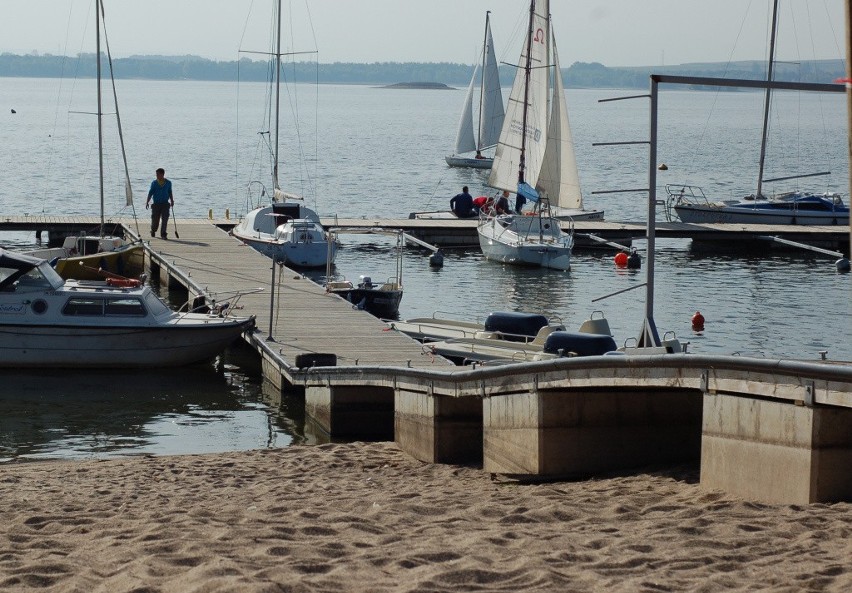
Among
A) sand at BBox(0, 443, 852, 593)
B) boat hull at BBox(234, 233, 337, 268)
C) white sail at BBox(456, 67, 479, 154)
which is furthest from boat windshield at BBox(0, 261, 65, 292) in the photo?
white sail at BBox(456, 67, 479, 154)

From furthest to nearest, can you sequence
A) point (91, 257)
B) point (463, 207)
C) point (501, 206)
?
point (463, 207) < point (501, 206) < point (91, 257)

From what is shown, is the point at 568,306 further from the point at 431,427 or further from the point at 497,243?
the point at 431,427

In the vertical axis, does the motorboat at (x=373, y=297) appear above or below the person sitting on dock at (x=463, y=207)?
below

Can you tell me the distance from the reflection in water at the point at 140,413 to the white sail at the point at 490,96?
5016cm

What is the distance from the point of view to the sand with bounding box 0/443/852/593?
7973 millimetres

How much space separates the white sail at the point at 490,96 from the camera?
7150 cm

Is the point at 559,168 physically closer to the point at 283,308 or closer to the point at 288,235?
the point at 288,235

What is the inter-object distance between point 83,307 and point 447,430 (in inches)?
371

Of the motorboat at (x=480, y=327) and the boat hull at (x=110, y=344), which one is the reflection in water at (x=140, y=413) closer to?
the boat hull at (x=110, y=344)

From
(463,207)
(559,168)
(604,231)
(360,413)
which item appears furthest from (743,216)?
(360,413)

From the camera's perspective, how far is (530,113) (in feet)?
134

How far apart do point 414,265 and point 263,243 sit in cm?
499

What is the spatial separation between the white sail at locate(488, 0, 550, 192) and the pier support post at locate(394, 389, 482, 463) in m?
26.0

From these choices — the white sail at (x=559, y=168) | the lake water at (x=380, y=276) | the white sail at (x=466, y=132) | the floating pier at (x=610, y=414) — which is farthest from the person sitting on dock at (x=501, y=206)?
the white sail at (x=466, y=132)
